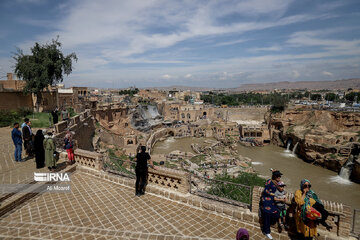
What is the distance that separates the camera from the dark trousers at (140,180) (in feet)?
18.6

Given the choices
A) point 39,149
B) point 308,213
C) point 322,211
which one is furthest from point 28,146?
point 322,211

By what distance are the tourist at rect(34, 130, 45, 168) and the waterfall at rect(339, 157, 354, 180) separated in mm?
32505

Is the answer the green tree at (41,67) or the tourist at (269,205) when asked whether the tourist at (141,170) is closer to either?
the tourist at (269,205)

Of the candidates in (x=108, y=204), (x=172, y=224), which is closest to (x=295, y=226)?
(x=172, y=224)

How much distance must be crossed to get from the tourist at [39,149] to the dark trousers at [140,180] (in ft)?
13.6

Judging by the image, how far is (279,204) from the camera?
4.17m

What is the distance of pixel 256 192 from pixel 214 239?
1.42 metres

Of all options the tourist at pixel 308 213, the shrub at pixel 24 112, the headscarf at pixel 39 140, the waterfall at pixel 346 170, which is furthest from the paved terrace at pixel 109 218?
the waterfall at pixel 346 170

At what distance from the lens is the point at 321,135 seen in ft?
103

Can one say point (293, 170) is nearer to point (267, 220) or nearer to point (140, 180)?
point (267, 220)

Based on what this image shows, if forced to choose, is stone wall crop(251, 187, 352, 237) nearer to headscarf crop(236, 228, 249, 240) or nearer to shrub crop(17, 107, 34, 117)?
headscarf crop(236, 228, 249, 240)

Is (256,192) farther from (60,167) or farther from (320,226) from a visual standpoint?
(60,167)

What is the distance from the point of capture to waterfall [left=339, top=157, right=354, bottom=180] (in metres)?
25.0

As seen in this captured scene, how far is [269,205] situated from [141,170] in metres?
3.41
